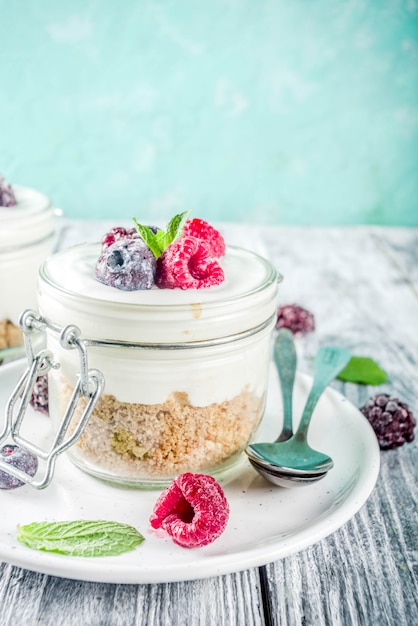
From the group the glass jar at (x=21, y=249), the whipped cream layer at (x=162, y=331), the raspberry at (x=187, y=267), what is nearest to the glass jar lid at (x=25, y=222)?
the glass jar at (x=21, y=249)

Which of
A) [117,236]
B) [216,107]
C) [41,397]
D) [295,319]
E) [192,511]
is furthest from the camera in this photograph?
[216,107]

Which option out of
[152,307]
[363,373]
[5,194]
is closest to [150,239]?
[152,307]

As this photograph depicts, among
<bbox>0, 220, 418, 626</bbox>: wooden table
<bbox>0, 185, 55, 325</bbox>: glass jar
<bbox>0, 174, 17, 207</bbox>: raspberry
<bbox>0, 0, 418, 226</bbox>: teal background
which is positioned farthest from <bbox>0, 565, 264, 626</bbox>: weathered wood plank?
<bbox>0, 0, 418, 226</bbox>: teal background

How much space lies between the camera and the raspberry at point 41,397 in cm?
122

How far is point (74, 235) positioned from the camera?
7.67 ft

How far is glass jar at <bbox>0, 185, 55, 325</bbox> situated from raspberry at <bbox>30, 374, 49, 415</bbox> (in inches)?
11.2

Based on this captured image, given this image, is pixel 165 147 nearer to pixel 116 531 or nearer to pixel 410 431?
pixel 410 431

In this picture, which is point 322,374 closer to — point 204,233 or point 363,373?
point 363,373

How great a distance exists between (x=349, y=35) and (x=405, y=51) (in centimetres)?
24

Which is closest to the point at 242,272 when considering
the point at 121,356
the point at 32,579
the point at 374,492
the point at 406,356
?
the point at 121,356

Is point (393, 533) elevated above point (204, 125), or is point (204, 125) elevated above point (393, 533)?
point (393, 533)

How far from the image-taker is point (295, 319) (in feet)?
5.63

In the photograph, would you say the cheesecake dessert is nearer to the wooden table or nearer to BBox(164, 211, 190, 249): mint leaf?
BBox(164, 211, 190, 249): mint leaf

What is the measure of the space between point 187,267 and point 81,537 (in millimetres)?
354
